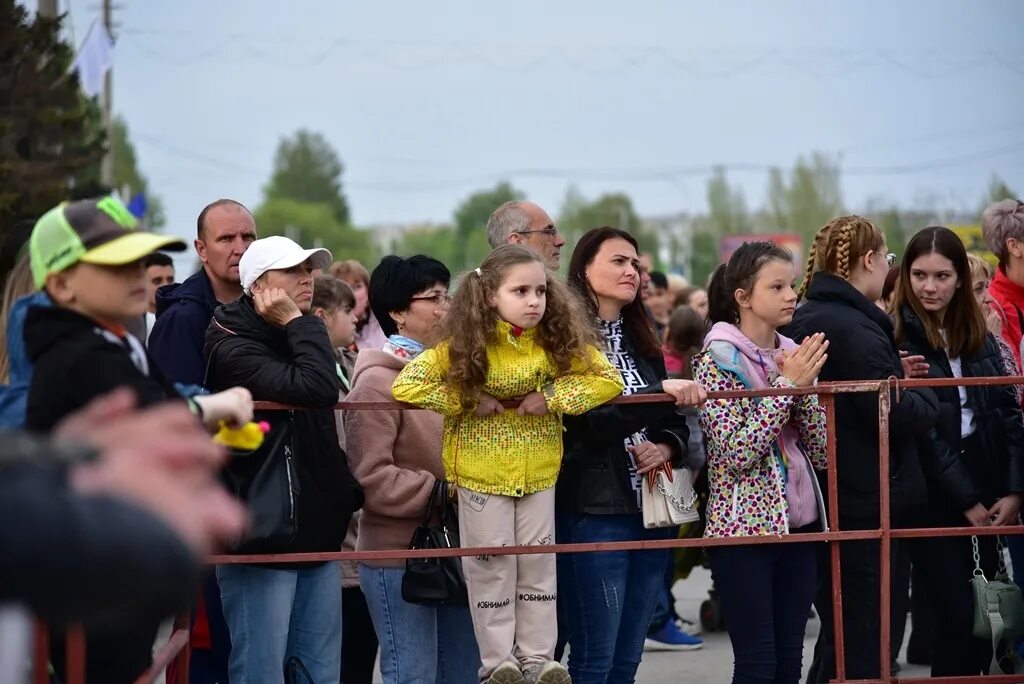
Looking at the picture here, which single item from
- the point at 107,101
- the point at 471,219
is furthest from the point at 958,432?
the point at 471,219

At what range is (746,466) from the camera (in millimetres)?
5273

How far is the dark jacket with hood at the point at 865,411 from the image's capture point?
548 cm

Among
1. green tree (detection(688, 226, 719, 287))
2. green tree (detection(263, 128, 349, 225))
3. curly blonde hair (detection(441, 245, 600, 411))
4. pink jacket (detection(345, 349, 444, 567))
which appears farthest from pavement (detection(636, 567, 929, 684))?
green tree (detection(263, 128, 349, 225))

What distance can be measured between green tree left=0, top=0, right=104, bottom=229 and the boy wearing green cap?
8.29 metres

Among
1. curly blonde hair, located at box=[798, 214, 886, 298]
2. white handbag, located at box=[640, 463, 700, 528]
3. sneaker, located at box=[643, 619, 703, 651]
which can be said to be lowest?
sneaker, located at box=[643, 619, 703, 651]

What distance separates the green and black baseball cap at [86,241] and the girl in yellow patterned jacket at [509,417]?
170 centimetres

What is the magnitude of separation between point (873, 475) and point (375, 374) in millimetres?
1945

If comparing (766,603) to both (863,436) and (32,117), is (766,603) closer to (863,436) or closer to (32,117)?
(863,436)

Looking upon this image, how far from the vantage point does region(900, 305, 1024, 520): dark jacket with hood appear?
5.86 m

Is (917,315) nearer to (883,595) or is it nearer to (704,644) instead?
(883,595)

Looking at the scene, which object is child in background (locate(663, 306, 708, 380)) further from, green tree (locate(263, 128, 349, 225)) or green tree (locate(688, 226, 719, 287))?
green tree (locate(263, 128, 349, 225))

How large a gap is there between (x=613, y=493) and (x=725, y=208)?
427ft

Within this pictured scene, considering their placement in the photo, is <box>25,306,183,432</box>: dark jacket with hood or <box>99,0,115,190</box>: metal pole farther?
<box>99,0,115,190</box>: metal pole

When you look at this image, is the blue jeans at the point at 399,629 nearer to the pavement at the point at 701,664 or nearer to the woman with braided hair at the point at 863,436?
the woman with braided hair at the point at 863,436
